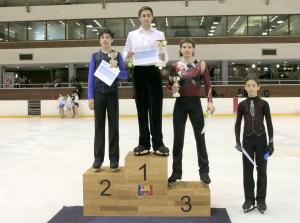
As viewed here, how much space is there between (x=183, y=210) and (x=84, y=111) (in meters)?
19.8

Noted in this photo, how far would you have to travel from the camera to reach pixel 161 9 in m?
26.7

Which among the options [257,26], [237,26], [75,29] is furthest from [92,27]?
[257,26]

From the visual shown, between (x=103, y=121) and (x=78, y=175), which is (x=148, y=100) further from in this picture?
(x=78, y=175)

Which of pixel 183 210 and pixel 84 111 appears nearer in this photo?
pixel 183 210

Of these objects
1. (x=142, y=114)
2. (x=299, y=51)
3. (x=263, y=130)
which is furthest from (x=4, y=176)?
(x=299, y=51)

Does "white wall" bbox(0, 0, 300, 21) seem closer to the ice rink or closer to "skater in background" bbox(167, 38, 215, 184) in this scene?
the ice rink

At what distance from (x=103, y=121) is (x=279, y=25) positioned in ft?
79.8

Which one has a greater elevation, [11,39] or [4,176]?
[11,39]

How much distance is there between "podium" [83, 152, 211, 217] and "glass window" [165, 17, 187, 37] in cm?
2313

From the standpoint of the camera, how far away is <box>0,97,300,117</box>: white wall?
22.9 meters

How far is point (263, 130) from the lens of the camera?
4.88 m

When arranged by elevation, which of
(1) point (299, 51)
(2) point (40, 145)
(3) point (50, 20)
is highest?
(3) point (50, 20)

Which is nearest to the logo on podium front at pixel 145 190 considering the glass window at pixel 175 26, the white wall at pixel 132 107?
the white wall at pixel 132 107

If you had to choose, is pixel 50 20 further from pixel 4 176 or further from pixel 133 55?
pixel 133 55
